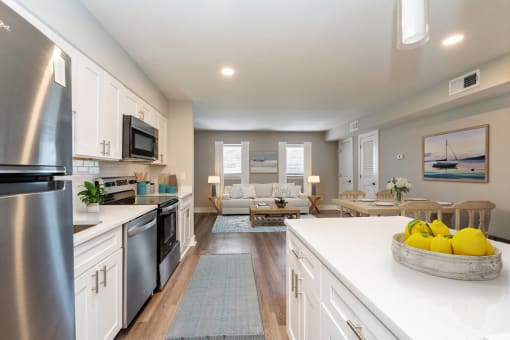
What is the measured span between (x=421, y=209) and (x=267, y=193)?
15.6 feet

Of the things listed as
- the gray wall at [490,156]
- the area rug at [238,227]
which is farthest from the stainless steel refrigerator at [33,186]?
the gray wall at [490,156]

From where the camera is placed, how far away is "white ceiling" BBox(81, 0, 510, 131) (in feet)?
6.03

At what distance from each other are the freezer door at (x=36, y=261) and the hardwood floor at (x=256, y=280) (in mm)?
1143

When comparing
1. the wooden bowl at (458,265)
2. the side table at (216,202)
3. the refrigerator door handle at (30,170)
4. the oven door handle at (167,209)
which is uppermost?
the refrigerator door handle at (30,170)

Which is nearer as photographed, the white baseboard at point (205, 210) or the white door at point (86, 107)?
the white door at point (86, 107)

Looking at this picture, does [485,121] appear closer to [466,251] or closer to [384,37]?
[384,37]

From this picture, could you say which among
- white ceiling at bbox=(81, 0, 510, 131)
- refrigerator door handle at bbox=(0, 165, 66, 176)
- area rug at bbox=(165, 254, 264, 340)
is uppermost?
white ceiling at bbox=(81, 0, 510, 131)

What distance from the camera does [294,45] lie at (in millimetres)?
2346

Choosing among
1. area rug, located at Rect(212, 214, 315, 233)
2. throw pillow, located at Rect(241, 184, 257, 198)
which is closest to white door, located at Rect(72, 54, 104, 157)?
area rug, located at Rect(212, 214, 315, 233)

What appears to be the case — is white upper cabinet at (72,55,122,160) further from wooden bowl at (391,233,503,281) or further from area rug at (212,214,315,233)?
area rug at (212,214,315,233)

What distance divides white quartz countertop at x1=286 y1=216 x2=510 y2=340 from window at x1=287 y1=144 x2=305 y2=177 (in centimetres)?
647

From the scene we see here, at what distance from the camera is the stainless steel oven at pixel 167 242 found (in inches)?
95.4

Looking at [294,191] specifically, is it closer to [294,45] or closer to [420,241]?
[294,45]

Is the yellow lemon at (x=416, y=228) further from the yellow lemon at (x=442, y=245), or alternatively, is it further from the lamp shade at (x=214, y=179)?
the lamp shade at (x=214, y=179)
